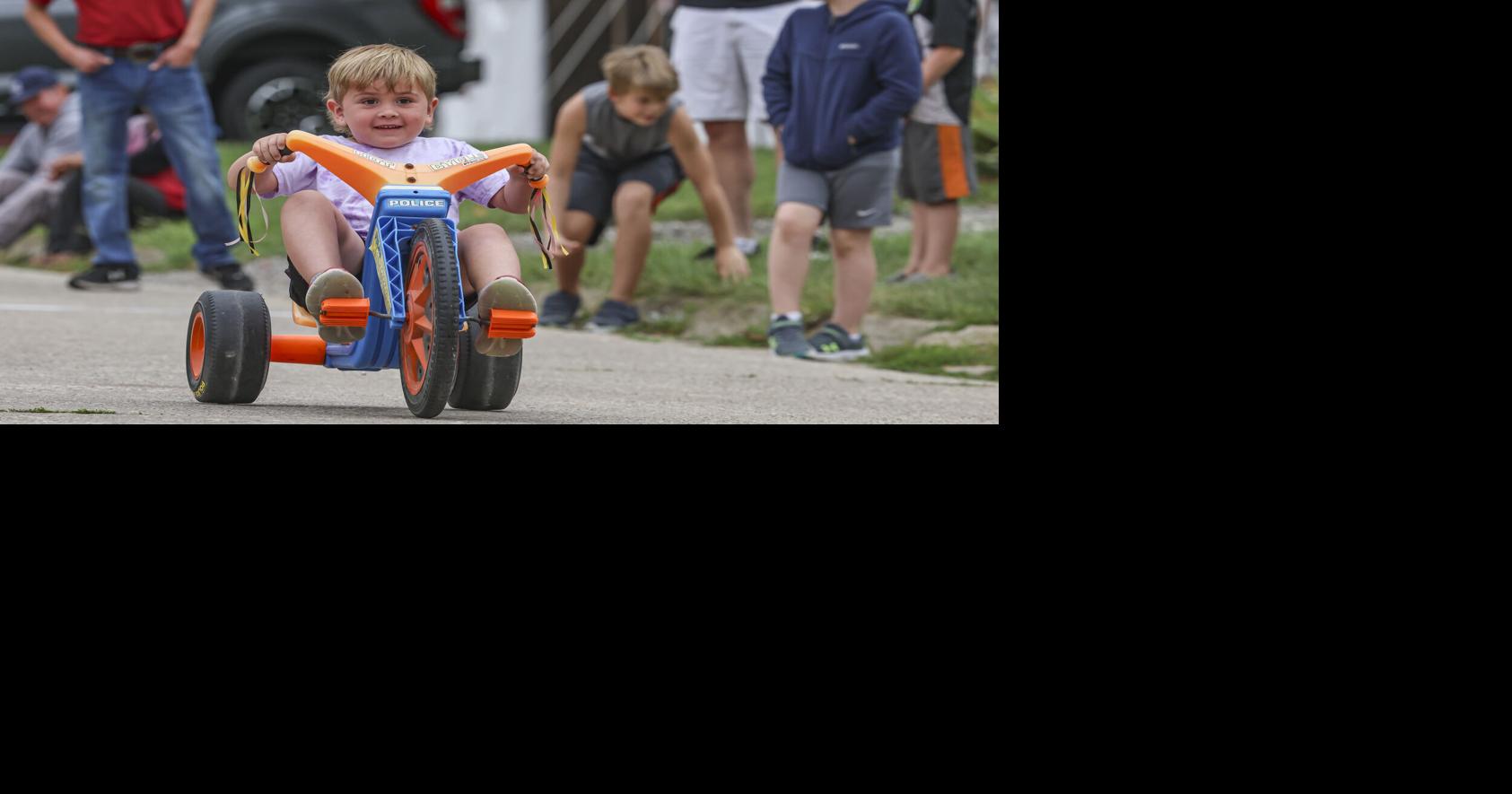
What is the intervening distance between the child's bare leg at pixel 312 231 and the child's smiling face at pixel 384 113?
6.6 inches

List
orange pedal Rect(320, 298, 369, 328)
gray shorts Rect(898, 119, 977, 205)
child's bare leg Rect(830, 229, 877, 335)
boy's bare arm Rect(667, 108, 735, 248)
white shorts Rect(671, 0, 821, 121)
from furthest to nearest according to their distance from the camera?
1. white shorts Rect(671, 0, 821, 121)
2. gray shorts Rect(898, 119, 977, 205)
3. boy's bare arm Rect(667, 108, 735, 248)
4. child's bare leg Rect(830, 229, 877, 335)
5. orange pedal Rect(320, 298, 369, 328)

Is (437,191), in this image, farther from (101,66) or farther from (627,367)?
(101,66)

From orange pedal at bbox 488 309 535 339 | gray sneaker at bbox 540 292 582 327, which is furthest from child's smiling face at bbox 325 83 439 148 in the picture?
gray sneaker at bbox 540 292 582 327

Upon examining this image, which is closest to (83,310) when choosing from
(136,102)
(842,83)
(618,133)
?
(136,102)

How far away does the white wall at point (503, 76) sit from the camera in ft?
50.6

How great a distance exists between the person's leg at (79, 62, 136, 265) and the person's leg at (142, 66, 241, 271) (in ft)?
0.34

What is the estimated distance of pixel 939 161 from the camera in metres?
7.90

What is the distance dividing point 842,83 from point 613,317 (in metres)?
1.45

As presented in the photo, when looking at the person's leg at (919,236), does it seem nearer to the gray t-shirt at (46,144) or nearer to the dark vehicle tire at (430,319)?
the gray t-shirt at (46,144)

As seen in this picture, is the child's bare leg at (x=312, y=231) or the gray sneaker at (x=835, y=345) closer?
the child's bare leg at (x=312, y=231)

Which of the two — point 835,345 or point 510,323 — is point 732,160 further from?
point 510,323

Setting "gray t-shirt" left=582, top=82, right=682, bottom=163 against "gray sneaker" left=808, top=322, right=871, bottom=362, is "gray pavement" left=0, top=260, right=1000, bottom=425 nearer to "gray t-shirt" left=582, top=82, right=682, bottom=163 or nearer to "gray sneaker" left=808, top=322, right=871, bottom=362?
"gray sneaker" left=808, top=322, right=871, bottom=362

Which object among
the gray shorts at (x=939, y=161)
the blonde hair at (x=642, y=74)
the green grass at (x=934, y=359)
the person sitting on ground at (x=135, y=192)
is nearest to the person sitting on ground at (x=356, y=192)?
the green grass at (x=934, y=359)

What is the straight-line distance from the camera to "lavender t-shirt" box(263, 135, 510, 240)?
4234 mm
